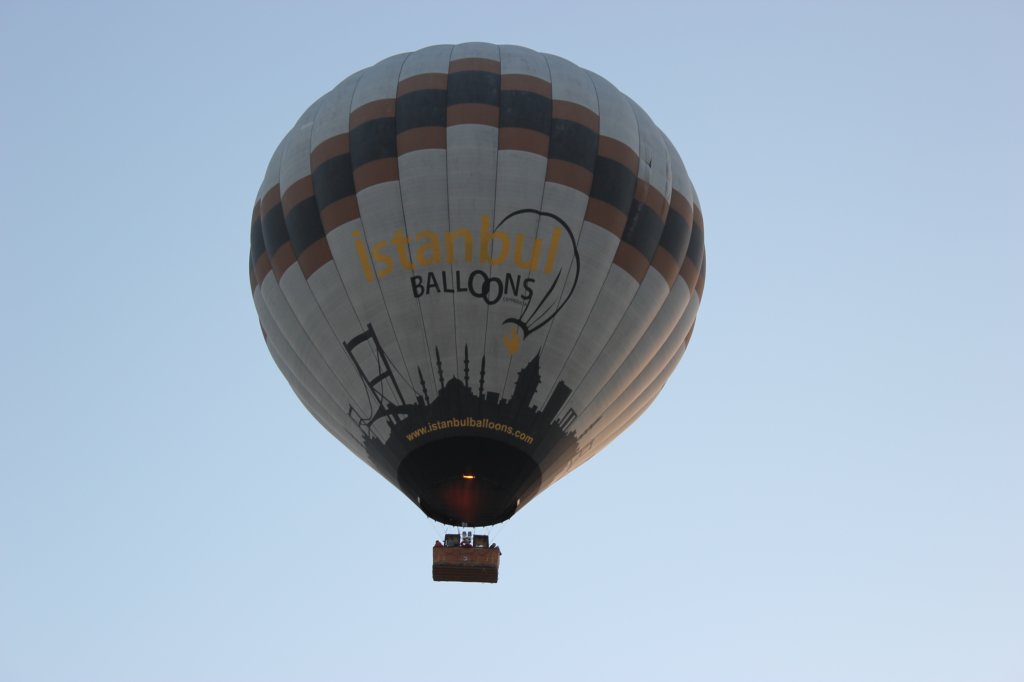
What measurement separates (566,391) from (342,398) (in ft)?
9.52

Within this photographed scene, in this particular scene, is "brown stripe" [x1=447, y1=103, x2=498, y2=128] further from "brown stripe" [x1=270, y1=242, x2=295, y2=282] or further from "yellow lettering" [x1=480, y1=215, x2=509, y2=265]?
"brown stripe" [x1=270, y1=242, x2=295, y2=282]

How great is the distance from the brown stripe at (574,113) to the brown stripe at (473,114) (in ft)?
2.61

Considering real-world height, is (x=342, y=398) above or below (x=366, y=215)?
below

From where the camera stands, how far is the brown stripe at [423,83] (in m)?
22.3

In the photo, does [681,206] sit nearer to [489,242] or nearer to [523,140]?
[523,140]

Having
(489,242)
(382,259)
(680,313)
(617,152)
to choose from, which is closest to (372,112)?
(382,259)

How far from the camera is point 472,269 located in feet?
69.4

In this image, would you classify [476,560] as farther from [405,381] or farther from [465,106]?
[465,106]

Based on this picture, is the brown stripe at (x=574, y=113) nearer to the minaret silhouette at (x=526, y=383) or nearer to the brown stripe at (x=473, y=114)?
the brown stripe at (x=473, y=114)

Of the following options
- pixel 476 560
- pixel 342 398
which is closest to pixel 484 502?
pixel 476 560

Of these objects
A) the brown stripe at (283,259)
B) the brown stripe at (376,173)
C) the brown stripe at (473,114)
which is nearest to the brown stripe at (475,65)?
the brown stripe at (473,114)

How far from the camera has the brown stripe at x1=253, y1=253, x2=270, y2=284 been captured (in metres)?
22.8

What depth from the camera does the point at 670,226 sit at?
22734mm

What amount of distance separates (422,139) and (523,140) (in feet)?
4.23
